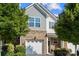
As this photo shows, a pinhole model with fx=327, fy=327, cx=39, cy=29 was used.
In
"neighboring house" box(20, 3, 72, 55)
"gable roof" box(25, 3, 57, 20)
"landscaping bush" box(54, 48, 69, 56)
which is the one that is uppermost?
"gable roof" box(25, 3, 57, 20)

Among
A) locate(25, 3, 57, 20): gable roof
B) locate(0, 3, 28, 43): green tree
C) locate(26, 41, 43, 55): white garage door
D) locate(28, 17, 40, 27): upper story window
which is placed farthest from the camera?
locate(25, 3, 57, 20): gable roof

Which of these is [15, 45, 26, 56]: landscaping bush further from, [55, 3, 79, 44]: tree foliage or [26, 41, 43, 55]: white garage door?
[55, 3, 79, 44]: tree foliage

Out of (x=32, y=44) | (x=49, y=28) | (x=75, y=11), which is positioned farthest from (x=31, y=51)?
(x=75, y=11)

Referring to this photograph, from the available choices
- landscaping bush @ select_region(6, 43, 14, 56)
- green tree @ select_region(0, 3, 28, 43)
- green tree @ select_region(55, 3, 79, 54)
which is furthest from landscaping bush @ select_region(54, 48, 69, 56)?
landscaping bush @ select_region(6, 43, 14, 56)

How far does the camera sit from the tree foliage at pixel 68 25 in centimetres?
1570

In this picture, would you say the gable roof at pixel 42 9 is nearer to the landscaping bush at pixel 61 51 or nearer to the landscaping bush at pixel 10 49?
the landscaping bush at pixel 61 51

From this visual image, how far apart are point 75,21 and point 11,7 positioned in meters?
3.19

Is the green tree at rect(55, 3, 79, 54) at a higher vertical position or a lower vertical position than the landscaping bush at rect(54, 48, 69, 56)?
higher

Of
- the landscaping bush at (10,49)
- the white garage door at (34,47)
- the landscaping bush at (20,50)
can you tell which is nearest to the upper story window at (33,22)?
the white garage door at (34,47)

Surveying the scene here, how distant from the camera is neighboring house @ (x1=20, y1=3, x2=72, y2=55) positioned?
15.8 m

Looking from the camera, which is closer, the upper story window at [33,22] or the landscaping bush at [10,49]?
the landscaping bush at [10,49]

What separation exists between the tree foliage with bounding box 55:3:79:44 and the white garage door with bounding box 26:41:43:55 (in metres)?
→ 1.25

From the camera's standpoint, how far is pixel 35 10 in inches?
674

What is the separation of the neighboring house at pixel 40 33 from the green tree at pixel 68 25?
301 millimetres
